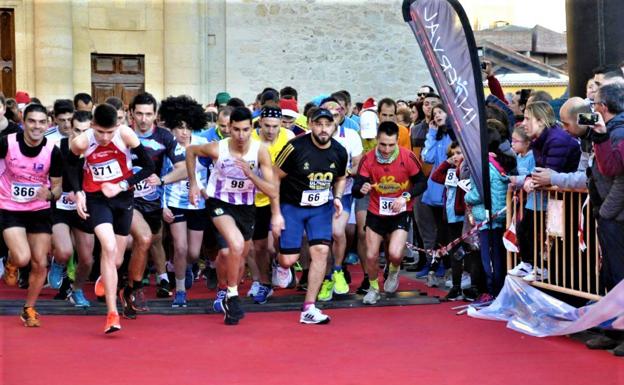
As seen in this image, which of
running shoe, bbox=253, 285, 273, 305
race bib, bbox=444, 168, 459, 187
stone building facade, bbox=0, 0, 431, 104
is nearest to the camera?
running shoe, bbox=253, 285, 273, 305

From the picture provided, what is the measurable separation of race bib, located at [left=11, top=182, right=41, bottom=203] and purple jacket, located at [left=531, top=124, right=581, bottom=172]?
15.0 feet

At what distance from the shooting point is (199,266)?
1473cm

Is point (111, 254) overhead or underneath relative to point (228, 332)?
overhead

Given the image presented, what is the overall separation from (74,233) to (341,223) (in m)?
2.77

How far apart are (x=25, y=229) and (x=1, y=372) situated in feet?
8.21

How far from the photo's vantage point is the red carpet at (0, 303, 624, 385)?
8.03 meters

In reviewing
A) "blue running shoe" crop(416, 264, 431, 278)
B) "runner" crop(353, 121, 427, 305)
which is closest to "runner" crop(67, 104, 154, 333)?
"runner" crop(353, 121, 427, 305)

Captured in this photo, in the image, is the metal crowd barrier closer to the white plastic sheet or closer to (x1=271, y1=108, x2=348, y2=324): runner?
the white plastic sheet

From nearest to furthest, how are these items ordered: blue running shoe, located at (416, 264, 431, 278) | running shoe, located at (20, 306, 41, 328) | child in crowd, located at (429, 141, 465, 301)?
running shoe, located at (20, 306, 41, 328)
child in crowd, located at (429, 141, 465, 301)
blue running shoe, located at (416, 264, 431, 278)

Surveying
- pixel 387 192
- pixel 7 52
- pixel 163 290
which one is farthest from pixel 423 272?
pixel 7 52

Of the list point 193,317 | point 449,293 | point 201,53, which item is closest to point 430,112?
point 449,293

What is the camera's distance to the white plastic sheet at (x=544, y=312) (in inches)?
348

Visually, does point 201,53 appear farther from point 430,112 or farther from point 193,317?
point 193,317

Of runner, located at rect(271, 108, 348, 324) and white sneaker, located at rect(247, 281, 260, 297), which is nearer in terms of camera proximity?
runner, located at rect(271, 108, 348, 324)
